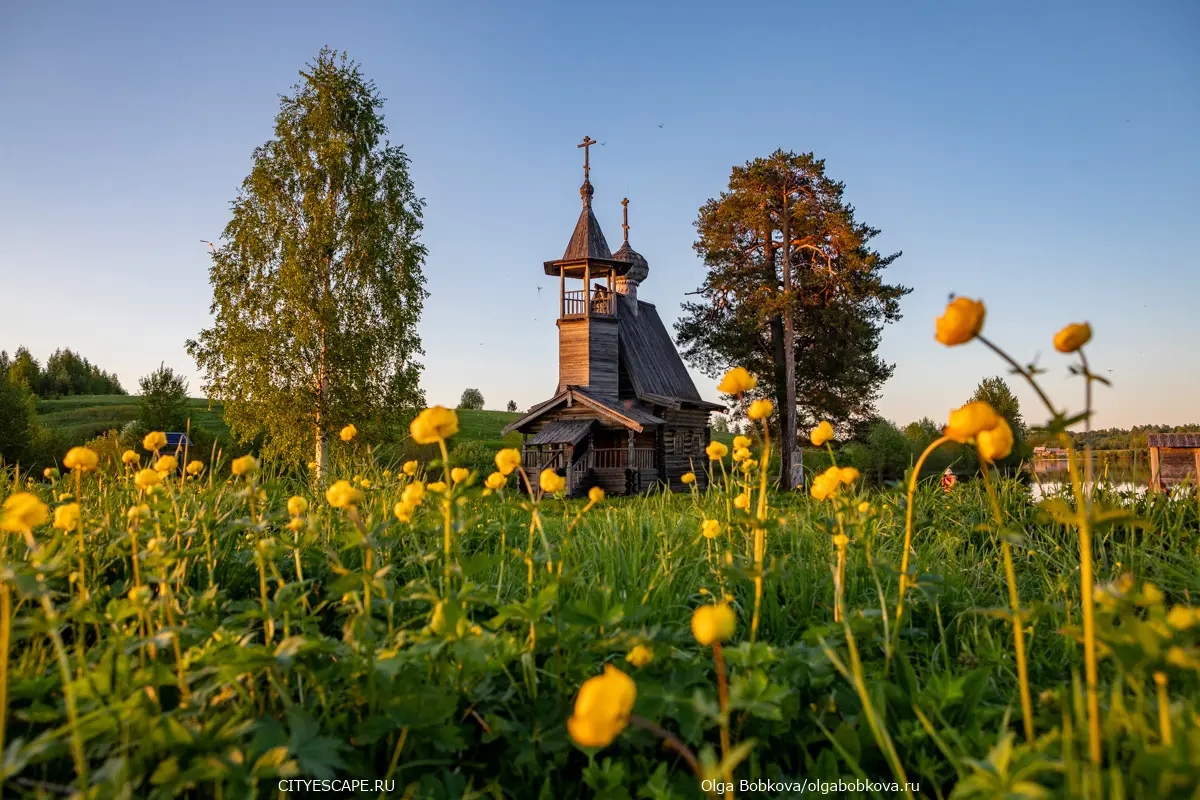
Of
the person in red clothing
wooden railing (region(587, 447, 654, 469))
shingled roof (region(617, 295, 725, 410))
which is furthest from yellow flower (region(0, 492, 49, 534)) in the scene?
shingled roof (region(617, 295, 725, 410))

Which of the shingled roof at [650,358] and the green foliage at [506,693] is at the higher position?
the shingled roof at [650,358]

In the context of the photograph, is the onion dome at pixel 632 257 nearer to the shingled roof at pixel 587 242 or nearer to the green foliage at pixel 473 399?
the shingled roof at pixel 587 242

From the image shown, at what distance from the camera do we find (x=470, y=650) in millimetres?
1563

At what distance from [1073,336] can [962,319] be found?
0.69 ft

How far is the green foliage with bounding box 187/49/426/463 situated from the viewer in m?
16.1

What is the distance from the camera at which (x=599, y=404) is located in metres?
19.1

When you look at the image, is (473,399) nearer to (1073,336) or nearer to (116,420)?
(116,420)

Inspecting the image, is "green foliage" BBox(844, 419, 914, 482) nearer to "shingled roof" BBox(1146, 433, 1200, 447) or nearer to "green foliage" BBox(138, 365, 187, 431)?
"shingled roof" BBox(1146, 433, 1200, 447)

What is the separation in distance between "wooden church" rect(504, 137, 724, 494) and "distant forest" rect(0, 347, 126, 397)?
2076 inches

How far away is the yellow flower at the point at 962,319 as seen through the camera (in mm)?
1170

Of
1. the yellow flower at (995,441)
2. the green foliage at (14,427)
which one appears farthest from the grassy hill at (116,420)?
the yellow flower at (995,441)

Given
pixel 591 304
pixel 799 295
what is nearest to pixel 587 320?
pixel 591 304

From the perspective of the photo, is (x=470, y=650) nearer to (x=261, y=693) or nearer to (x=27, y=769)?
(x=261, y=693)

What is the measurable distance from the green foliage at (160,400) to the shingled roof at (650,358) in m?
15.4
